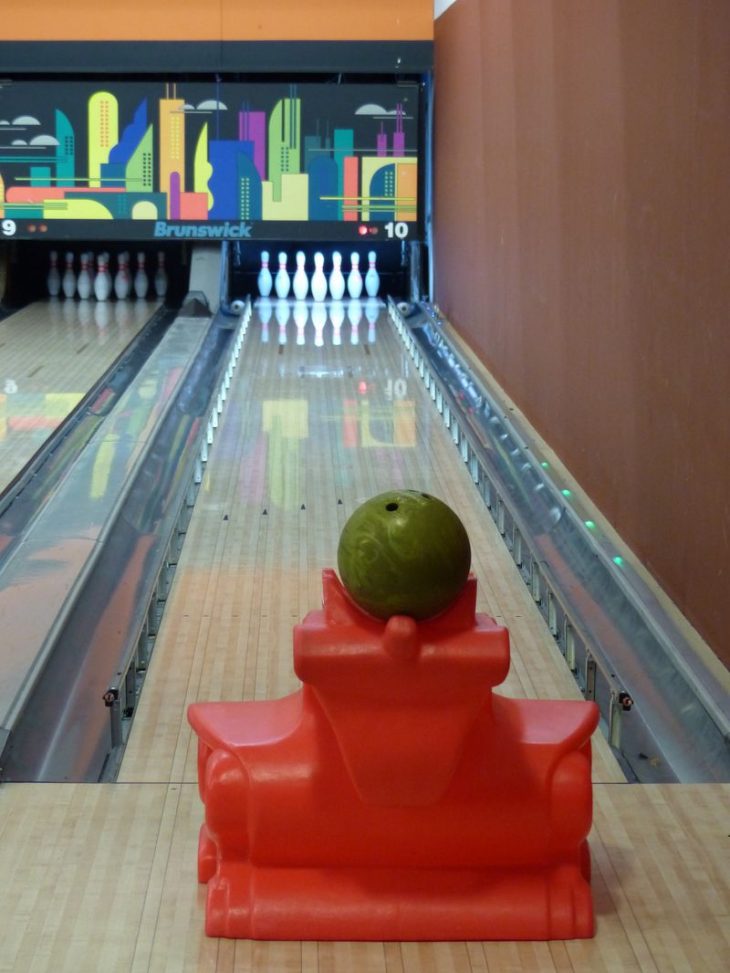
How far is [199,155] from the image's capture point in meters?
8.89

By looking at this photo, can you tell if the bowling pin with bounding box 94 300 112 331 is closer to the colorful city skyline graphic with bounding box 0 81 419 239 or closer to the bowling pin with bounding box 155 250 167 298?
the bowling pin with bounding box 155 250 167 298

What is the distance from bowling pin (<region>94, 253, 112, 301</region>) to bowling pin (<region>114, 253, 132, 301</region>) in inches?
2.3

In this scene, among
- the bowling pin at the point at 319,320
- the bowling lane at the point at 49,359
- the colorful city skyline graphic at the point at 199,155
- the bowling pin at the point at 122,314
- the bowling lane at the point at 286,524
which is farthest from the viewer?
the colorful city skyline graphic at the point at 199,155

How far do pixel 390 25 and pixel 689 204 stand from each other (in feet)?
18.5

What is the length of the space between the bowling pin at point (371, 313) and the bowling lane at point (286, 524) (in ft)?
0.91

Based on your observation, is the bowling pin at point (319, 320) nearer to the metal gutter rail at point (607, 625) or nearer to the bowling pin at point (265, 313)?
the bowling pin at point (265, 313)

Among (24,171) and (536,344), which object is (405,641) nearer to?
(536,344)

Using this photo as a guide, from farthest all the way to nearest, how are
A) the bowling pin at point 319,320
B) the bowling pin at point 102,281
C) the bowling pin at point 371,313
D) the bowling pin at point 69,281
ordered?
the bowling pin at point 69,281 < the bowling pin at point 102,281 < the bowling pin at point 371,313 < the bowling pin at point 319,320

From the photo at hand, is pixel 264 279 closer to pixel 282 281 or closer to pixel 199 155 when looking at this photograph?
pixel 282 281

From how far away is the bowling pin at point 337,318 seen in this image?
7996 mm

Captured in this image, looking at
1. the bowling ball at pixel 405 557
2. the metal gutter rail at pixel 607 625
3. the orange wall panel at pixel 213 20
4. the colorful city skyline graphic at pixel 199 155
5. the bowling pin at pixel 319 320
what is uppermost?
the orange wall panel at pixel 213 20

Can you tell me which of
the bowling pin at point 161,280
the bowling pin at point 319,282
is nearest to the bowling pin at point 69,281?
the bowling pin at point 161,280

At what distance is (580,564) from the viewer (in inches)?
156

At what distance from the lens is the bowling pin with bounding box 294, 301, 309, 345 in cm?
802
